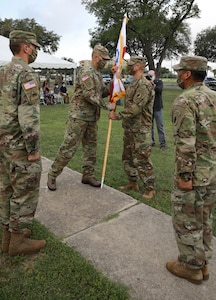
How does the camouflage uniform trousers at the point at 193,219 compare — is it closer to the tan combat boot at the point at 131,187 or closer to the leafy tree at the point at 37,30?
the tan combat boot at the point at 131,187

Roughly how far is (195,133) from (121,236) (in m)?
1.55

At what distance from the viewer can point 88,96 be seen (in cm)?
407

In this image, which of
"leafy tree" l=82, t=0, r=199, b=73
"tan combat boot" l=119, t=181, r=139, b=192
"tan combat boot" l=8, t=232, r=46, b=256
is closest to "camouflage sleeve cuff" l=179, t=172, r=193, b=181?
"tan combat boot" l=8, t=232, r=46, b=256

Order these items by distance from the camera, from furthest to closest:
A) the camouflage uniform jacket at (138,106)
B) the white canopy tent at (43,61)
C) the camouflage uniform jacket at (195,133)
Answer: the white canopy tent at (43,61)
the camouflage uniform jacket at (138,106)
the camouflage uniform jacket at (195,133)

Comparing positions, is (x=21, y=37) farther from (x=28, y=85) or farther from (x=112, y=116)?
(x=112, y=116)

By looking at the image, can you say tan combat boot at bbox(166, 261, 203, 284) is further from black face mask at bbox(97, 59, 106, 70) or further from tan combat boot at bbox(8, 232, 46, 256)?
black face mask at bbox(97, 59, 106, 70)

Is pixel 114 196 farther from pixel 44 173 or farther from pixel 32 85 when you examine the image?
pixel 32 85

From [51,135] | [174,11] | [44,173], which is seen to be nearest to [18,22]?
[174,11]

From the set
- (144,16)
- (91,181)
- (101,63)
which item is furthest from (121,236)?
(144,16)

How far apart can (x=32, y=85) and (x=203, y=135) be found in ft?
4.96

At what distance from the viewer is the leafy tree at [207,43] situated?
49812 millimetres

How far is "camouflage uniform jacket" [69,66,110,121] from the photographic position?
4070mm

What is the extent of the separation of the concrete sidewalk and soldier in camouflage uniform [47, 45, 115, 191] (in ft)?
1.36

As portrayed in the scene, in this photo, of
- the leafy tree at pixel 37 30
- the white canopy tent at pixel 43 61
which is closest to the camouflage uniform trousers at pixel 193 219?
the white canopy tent at pixel 43 61
